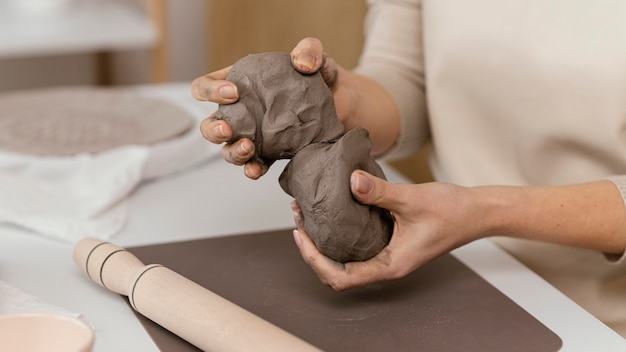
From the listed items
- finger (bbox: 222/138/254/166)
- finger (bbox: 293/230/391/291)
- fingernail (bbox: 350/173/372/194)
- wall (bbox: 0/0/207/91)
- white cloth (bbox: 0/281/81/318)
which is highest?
fingernail (bbox: 350/173/372/194)

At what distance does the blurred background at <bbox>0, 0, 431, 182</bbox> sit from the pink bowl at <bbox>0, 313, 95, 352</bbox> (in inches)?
53.3

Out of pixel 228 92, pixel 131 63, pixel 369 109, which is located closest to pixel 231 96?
pixel 228 92

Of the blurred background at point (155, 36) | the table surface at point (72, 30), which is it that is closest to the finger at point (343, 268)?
the blurred background at point (155, 36)

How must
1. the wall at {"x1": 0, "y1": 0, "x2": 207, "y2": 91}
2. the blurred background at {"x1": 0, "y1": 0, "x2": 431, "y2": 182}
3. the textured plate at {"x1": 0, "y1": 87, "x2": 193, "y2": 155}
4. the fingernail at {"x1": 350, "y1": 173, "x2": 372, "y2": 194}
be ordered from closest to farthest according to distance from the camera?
the fingernail at {"x1": 350, "y1": 173, "x2": 372, "y2": 194}, the textured plate at {"x1": 0, "y1": 87, "x2": 193, "y2": 155}, the blurred background at {"x1": 0, "y1": 0, "x2": 431, "y2": 182}, the wall at {"x1": 0, "y1": 0, "x2": 207, "y2": 91}

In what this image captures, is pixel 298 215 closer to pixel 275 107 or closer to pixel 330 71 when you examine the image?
pixel 275 107

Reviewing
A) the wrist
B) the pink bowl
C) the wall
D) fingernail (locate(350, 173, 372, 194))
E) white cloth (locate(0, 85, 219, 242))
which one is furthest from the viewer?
the wall

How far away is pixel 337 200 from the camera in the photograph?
78 centimetres

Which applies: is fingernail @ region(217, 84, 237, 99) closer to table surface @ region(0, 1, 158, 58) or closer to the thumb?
the thumb

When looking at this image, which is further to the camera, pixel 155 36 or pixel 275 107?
pixel 155 36

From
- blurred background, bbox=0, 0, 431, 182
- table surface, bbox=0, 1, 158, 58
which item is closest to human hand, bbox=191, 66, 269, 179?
blurred background, bbox=0, 0, 431, 182

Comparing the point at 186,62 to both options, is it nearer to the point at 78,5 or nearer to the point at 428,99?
the point at 78,5

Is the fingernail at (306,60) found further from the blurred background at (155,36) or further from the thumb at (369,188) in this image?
the blurred background at (155,36)

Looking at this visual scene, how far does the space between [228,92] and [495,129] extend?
1.59 feet

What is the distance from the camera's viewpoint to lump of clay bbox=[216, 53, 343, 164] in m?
0.83
